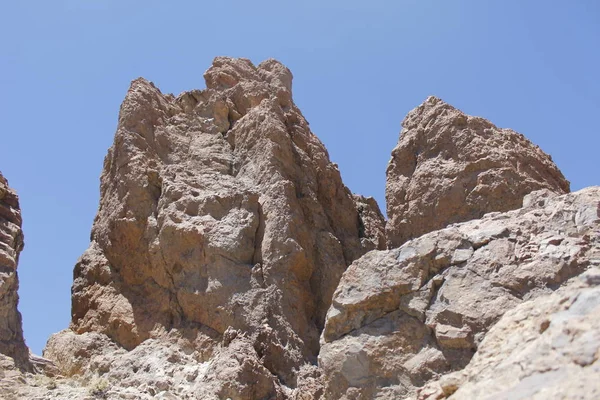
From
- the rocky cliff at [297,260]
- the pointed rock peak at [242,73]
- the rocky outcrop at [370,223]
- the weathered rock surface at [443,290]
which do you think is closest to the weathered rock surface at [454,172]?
the rocky cliff at [297,260]

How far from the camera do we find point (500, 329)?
6656 millimetres

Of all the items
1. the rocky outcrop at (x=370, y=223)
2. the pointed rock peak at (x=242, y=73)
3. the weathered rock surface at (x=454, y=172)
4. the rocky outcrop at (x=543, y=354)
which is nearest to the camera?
the rocky outcrop at (x=543, y=354)

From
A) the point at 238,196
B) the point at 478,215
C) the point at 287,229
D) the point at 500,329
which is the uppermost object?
the point at 238,196

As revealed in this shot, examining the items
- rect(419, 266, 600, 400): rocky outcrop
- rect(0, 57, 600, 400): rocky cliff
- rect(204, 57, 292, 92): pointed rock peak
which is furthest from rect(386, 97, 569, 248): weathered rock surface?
rect(419, 266, 600, 400): rocky outcrop

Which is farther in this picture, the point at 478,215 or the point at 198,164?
the point at 198,164

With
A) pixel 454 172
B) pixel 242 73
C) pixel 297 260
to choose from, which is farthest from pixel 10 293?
pixel 454 172

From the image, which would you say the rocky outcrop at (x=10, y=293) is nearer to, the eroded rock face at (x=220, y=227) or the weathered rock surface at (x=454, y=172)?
the eroded rock face at (x=220, y=227)

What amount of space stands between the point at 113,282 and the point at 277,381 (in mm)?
5613

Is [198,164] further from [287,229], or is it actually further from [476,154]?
[476,154]

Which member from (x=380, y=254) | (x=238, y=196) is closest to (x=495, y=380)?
(x=380, y=254)

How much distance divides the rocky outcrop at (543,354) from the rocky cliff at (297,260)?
1.1 inches

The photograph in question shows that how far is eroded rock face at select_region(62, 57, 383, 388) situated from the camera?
15.6 m

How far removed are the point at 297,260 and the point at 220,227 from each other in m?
1.86

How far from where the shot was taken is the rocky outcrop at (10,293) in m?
15.1
